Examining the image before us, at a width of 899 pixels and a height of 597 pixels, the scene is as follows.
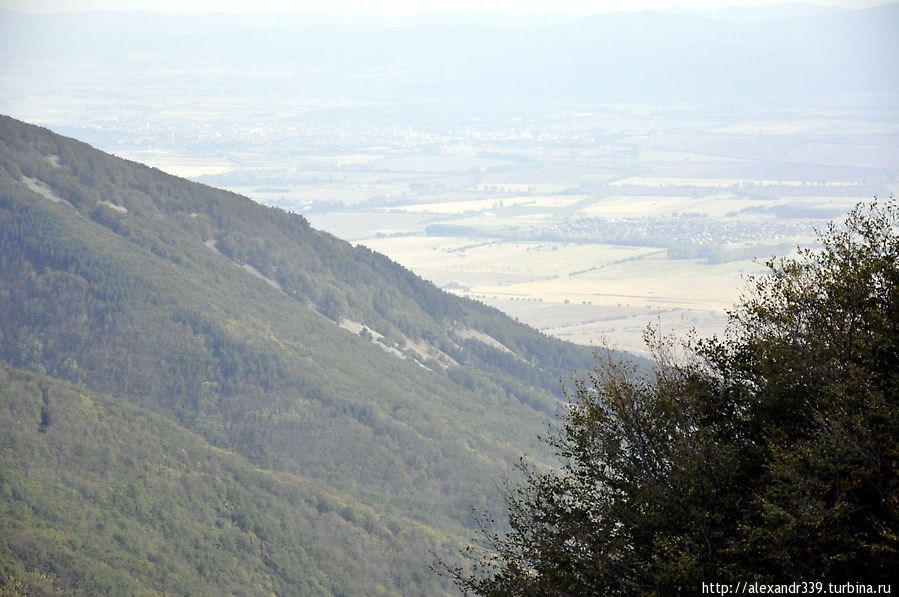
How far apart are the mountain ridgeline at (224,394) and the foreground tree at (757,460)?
35241 mm

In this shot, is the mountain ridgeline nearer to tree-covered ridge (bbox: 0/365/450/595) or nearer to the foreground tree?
tree-covered ridge (bbox: 0/365/450/595)

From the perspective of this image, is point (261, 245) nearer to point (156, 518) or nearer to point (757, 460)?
point (156, 518)

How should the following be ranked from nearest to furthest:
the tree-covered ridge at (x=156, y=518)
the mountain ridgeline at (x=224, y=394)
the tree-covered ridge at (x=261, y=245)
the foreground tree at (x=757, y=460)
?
the foreground tree at (x=757, y=460), the tree-covered ridge at (x=156, y=518), the mountain ridgeline at (x=224, y=394), the tree-covered ridge at (x=261, y=245)

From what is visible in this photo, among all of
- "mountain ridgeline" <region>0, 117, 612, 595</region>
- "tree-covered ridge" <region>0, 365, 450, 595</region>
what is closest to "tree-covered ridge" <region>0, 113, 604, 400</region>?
"mountain ridgeline" <region>0, 117, 612, 595</region>

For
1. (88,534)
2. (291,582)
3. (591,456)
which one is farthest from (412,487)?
(591,456)

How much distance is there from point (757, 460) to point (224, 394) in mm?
82607

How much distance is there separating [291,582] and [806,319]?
156 feet

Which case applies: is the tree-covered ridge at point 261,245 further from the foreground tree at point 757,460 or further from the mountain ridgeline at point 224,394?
the foreground tree at point 757,460

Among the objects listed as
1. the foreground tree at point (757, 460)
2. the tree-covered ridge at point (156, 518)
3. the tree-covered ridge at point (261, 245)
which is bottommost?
the tree-covered ridge at point (156, 518)

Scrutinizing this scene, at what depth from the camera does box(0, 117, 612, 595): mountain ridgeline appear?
6303 cm

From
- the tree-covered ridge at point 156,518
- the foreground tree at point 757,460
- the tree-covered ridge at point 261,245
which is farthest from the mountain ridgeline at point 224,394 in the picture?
the foreground tree at point 757,460

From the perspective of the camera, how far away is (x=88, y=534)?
5778cm

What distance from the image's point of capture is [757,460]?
73.7 ft

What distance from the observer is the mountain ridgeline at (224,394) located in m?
63.0
